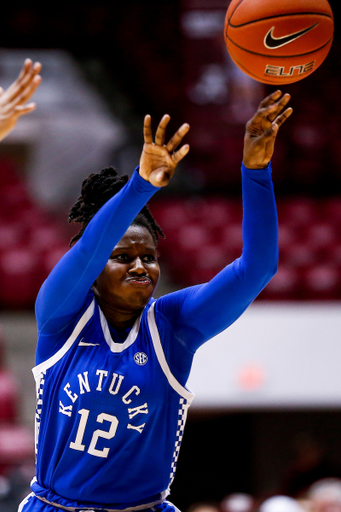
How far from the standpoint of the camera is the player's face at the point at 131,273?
2.13 m

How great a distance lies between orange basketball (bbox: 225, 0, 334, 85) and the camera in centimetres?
235

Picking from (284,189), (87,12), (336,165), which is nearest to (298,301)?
(284,189)

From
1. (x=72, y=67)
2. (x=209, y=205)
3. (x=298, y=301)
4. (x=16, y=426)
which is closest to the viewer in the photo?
(x=16, y=426)

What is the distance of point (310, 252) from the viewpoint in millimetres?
7457

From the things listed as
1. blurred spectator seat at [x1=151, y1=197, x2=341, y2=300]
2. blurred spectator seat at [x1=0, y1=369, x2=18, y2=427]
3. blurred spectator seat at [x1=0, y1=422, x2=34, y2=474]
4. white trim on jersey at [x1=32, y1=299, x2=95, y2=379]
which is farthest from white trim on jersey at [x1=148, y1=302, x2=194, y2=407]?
blurred spectator seat at [x1=151, y1=197, x2=341, y2=300]

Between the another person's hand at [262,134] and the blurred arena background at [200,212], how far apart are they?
285 centimetres

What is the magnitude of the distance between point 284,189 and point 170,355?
706 cm

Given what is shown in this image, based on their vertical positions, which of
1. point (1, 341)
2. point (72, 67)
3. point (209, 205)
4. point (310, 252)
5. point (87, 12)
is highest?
point (87, 12)

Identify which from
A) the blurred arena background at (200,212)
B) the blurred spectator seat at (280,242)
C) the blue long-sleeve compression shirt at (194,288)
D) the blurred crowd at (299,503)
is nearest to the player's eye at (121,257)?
the blue long-sleeve compression shirt at (194,288)

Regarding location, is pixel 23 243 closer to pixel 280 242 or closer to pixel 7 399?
pixel 7 399

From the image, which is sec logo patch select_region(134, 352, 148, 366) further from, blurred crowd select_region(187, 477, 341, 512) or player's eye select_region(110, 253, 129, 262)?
blurred crowd select_region(187, 477, 341, 512)

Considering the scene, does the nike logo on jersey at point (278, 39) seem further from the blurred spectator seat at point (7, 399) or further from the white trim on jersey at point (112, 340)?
the blurred spectator seat at point (7, 399)

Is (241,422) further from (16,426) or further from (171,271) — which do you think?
(16,426)

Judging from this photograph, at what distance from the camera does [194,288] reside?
87.7 inches
